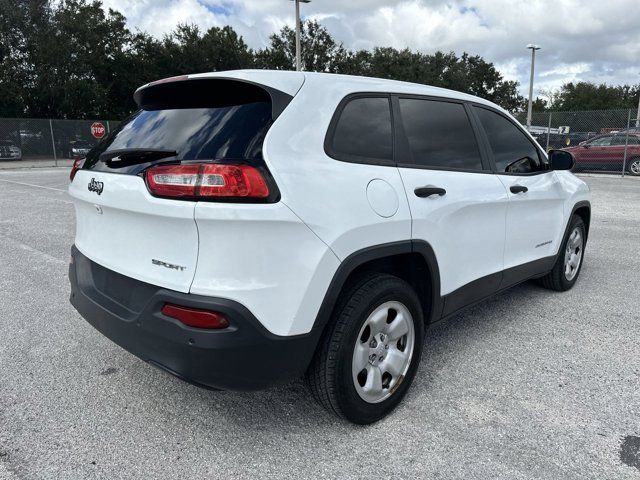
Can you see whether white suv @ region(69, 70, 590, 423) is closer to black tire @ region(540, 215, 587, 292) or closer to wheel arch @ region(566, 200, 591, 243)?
black tire @ region(540, 215, 587, 292)

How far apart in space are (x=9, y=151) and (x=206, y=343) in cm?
2785

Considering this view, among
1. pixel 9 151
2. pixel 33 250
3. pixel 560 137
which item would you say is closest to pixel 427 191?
pixel 33 250

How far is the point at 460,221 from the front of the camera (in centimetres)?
296

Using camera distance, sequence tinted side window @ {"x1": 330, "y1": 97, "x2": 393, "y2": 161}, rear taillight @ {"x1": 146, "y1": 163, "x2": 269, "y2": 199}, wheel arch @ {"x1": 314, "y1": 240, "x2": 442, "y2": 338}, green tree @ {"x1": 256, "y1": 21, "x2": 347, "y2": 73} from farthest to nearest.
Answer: green tree @ {"x1": 256, "y1": 21, "x2": 347, "y2": 73}
tinted side window @ {"x1": 330, "y1": 97, "x2": 393, "y2": 161}
wheel arch @ {"x1": 314, "y1": 240, "x2": 442, "y2": 338}
rear taillight @ {"x1": 146, "y1": 163, "x2": 269, "y2": 199}

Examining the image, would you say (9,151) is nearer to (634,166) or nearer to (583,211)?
(583,211)

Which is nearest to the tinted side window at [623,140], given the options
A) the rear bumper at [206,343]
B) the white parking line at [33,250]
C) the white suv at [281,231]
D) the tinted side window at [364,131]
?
the white suv at [281,231]

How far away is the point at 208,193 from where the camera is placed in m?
1.99

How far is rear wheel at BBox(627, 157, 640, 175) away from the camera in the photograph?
1655 cm

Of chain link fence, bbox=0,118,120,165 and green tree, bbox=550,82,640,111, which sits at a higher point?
green tree, bbox=550,82,640,111

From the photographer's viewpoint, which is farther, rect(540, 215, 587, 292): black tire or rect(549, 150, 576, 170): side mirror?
rect(540, 215, 587, 292): black tire

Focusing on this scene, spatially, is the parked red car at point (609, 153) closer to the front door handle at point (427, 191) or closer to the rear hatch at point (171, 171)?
the front door handle at point (427, 191)

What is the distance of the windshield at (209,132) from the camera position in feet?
6.86

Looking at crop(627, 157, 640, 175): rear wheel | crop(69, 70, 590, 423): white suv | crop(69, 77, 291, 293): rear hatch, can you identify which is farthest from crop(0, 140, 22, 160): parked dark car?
crop(627, 157, 640, 175): rear wheel

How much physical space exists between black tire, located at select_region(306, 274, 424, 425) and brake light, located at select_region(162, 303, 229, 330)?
21.1 inches
